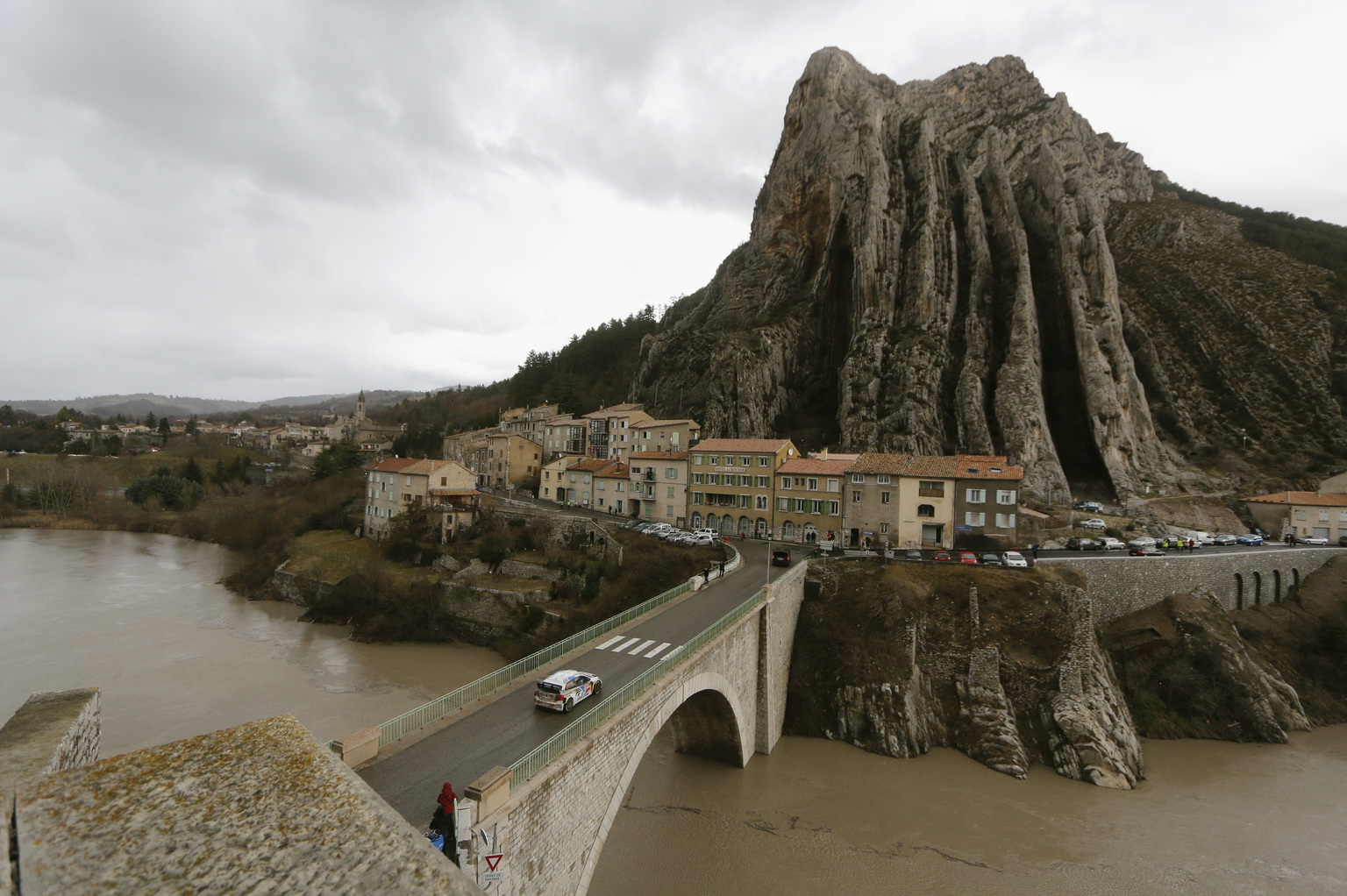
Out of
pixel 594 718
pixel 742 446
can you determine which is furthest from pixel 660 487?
pixel 594 718

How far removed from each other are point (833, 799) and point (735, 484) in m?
23.1

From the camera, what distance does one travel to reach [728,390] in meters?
55.2

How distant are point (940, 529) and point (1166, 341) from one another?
4714 cm

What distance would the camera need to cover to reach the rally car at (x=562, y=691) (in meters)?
12.9

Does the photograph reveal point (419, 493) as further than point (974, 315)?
No

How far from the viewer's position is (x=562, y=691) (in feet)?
42.3

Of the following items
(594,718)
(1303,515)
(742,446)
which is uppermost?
(742,446)

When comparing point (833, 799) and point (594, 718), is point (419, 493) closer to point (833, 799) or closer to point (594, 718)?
point (833, 799)

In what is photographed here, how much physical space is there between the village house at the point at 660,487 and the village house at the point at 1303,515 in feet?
131

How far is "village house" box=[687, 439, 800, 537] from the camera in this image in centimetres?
3944

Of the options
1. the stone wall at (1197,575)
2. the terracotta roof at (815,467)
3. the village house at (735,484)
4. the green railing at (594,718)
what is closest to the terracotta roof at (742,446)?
the village house at (735,484)

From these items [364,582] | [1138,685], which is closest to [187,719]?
[364,582]

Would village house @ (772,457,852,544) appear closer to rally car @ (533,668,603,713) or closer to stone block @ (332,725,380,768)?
rally car @ (533,668,603,713)

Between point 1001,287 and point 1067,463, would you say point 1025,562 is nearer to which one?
point 1067,463
